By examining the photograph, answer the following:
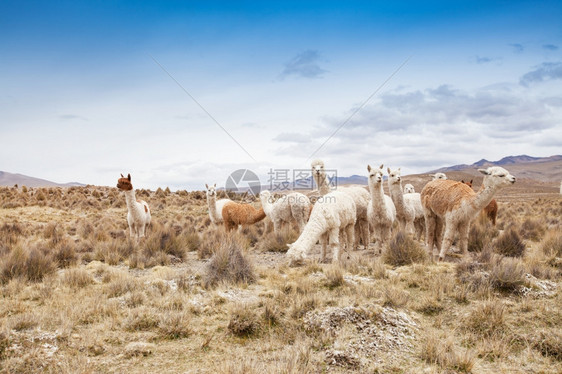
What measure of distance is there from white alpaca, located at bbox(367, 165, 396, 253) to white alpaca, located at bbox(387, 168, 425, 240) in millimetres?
454

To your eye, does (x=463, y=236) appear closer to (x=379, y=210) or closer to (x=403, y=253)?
(x=403, y=253)

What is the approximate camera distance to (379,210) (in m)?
11.4

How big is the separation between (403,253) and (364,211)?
3.09 m

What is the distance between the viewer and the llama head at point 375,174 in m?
10.8

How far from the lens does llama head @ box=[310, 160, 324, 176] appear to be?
41.9 feet

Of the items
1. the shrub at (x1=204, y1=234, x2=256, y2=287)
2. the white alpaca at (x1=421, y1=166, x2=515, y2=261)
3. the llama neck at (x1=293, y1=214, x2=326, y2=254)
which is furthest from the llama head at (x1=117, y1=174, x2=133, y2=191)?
the white alpaca at (x1=421, y1=166, x2=515, y2=261)

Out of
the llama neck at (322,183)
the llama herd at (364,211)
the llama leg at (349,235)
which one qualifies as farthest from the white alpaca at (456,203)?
the llama neck at (322,183)

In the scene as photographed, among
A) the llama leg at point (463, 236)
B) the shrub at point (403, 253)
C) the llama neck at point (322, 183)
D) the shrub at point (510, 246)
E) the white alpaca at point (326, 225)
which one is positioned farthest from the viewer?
the llama neck at point (322, 183)

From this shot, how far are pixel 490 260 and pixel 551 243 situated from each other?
317 cm

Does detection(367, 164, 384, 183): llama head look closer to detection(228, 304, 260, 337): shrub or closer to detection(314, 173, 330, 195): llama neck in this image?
detection(314, 173, 330, 195): llama neck

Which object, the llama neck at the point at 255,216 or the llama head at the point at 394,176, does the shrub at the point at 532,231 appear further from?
the llama neck at the point at 255,216

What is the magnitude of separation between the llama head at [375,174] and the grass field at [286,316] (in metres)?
1.73

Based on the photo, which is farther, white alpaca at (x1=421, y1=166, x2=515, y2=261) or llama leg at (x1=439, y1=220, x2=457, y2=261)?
llama leg at (x1=439, y1=220, x2=457, y2=261)

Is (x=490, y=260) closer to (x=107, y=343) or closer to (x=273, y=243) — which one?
(x=273, y=243)
